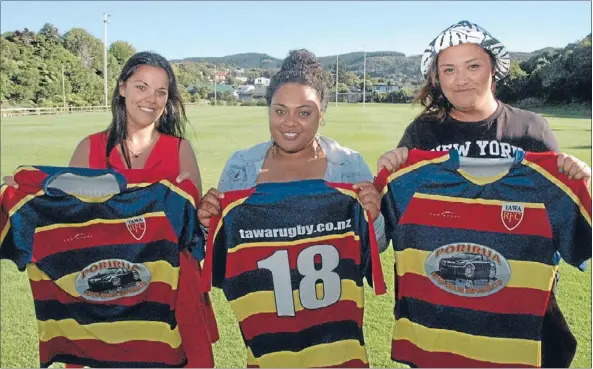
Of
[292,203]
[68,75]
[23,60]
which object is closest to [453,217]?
[292,203]

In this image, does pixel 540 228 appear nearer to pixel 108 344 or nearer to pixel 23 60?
pixel 108 344

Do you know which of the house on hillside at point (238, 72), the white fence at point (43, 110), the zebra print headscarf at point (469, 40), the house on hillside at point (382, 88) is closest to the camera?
the zebra print headscarf at point (469, 40)

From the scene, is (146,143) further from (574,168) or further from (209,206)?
(574,168)

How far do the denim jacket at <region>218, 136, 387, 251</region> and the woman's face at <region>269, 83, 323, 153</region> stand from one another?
0.58ft

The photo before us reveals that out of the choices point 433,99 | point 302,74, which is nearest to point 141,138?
point 302,74

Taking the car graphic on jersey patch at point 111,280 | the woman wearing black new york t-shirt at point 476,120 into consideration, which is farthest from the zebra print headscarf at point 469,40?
the car graphic on jersey patch at point 111,280

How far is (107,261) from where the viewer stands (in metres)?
2.67

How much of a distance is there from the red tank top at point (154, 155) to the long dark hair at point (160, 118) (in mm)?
29

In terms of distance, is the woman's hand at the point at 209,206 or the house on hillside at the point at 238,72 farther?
the house on hillside at the point at 238,72

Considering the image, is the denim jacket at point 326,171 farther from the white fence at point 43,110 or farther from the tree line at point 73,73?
the white fence at point 43,110

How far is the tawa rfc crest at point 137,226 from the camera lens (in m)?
2.62

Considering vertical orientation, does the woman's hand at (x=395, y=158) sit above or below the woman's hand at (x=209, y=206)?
above

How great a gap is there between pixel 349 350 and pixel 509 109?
1.53 meters

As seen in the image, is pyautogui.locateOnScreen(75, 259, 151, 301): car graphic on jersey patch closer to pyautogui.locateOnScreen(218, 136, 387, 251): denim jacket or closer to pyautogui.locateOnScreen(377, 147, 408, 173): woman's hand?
pyautogui.locateOnScreen(218, 136, 387, 251): denim jacket
